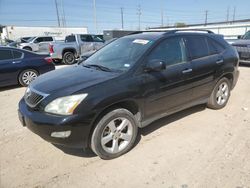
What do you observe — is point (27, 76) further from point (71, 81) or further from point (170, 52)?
point (170, 52)

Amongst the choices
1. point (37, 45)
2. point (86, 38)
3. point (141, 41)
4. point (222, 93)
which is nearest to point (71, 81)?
point (141, 41)

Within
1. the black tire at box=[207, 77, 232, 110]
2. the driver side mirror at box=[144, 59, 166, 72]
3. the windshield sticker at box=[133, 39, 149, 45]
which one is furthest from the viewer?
the black tire at box=[207, 77, 232, 110]

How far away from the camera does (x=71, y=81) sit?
3.11 metres

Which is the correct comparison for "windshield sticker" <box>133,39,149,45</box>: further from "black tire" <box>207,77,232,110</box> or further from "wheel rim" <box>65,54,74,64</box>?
"wheel rim" <box>65,54,74,64</box>

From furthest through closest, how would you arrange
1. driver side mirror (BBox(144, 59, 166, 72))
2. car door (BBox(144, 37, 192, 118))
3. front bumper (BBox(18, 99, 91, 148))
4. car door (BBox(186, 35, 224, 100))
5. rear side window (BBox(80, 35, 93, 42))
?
rear side window (BBox(80, 35, 93, 42)) < car door (BBox(186, 35, 224, 100)) < car door (BBox(144, 37, 192, 118)) < driver side mirror (BBox(144, 59, 166, 72)) < front bumper (BBox(18, 99, 91, 148))

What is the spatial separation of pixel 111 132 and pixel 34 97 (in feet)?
3.77

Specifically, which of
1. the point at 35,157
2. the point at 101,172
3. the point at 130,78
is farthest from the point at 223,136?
the point at 35,157

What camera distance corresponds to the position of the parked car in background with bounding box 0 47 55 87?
699 centimetres

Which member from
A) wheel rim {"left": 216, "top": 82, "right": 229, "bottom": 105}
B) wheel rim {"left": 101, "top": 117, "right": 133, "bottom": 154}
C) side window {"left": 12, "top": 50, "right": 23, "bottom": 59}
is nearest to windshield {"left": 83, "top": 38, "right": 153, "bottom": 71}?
wheel rim {"left": 101, "top": 117, "right": 133, "bottom": 154}

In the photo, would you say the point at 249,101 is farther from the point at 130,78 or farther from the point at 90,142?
the point at 90,142

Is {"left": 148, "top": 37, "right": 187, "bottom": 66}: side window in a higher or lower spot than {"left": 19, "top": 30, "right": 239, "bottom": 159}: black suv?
higher

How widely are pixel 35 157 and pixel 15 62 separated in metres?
4.92

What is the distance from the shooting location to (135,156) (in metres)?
3.23

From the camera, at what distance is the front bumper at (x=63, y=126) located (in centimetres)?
268
